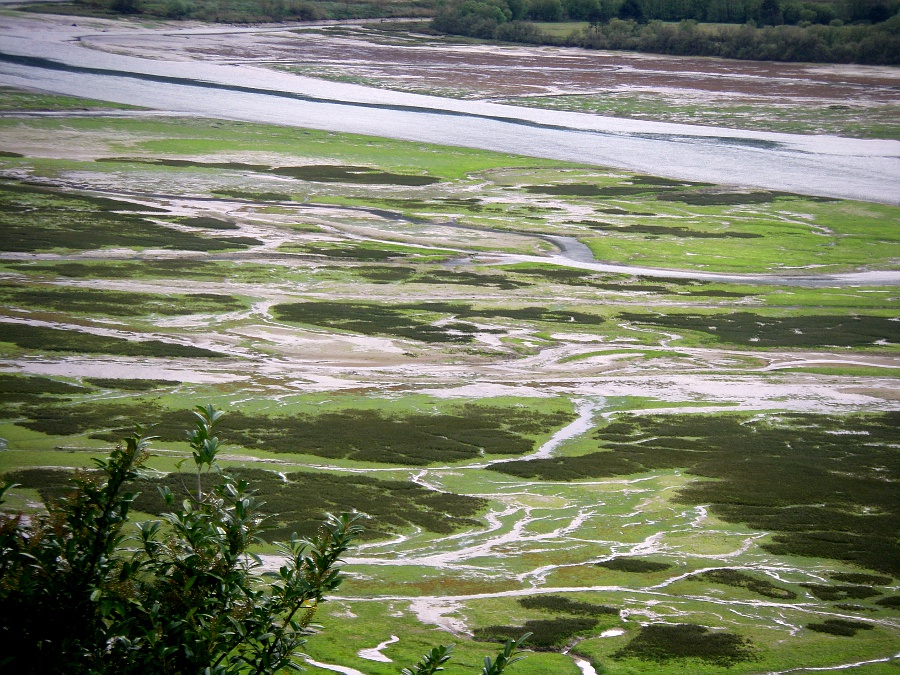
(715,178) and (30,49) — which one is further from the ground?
(30,49)

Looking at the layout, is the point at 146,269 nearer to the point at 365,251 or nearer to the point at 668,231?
the point at 365,251

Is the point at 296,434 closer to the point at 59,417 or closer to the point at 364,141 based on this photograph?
the point at 59,417

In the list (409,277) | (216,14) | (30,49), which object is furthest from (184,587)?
(216,14)

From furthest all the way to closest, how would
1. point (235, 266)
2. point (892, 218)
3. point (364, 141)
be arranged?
point (364, 141) < point (892, 218) < point (235, 266)

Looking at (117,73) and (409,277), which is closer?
(409,277)

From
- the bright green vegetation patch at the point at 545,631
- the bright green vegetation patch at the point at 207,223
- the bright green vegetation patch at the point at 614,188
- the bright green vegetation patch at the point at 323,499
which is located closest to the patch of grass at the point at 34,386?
the bright green vegetation patch at the point at 323,499

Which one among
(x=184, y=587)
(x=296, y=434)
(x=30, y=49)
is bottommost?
(x=296, y=434)

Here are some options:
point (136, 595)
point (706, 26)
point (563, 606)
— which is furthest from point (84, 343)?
point (706, 26)

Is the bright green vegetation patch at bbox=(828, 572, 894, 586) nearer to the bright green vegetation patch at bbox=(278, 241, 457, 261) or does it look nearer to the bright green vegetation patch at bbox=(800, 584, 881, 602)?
Answer: the bright green vegetation patch at bbox=(800, 584, 881, 602)
